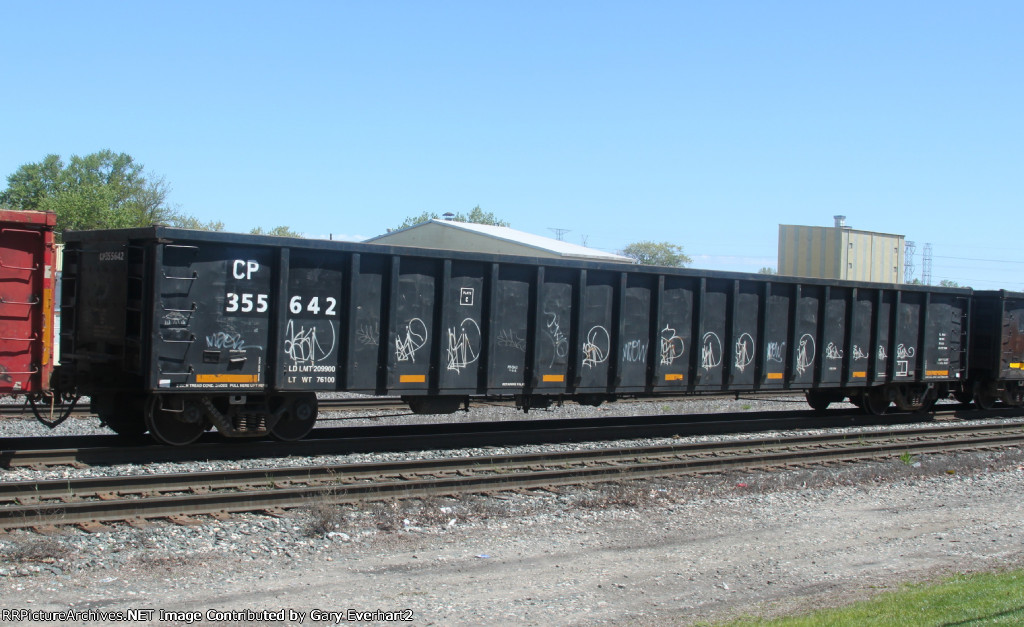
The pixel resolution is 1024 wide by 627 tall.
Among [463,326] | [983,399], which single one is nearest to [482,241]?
[983,399]

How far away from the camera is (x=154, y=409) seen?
11.7 m

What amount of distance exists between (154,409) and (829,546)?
862 cm

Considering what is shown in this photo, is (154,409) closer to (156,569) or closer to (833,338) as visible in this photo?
(156,569)

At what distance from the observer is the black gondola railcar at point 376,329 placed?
1159 cm

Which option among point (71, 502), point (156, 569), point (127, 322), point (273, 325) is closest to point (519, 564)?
point (156, 569)

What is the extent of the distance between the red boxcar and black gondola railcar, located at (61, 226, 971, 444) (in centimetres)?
111

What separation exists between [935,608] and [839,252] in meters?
50.1

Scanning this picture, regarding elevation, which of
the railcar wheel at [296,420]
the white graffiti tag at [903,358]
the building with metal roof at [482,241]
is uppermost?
the building with metal roof at [482,241]

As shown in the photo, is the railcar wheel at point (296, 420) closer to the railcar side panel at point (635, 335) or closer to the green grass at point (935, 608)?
the railcar side panel at point (635, 335)

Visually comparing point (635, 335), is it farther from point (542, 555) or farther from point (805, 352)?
point (542, 555)

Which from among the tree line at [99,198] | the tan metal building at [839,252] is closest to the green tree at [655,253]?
the tree line at [99,198]

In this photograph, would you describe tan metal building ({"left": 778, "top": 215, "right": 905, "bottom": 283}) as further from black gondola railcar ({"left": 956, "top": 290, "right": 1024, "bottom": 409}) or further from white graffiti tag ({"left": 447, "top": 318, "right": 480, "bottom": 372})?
white graffiti tag ({"left": 447, "top": 318, "right": 480, "bottom": 372})

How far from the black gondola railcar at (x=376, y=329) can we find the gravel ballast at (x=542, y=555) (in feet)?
6.84

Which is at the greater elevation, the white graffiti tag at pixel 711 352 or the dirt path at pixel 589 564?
the white graffiti tag at pixel 711 352
